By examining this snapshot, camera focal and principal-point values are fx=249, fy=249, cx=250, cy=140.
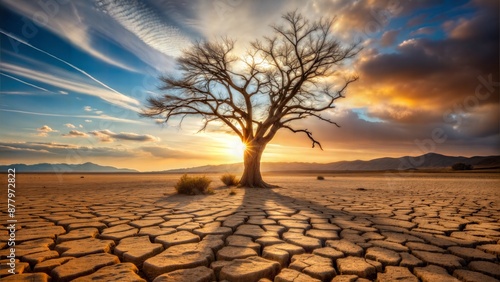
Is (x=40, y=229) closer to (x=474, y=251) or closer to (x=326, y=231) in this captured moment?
(x=326, y=231)

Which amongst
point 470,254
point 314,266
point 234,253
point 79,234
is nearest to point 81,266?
point 79,234

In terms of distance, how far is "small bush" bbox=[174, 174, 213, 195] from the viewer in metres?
7.34

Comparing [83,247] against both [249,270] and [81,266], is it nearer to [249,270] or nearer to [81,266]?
[81,266]

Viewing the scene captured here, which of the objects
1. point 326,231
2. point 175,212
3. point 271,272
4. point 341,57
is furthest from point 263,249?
point 341,57

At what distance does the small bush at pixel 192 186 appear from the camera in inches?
289

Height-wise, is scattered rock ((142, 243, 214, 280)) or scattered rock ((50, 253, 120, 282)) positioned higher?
scattered rock ((50, 253, 120, 282))

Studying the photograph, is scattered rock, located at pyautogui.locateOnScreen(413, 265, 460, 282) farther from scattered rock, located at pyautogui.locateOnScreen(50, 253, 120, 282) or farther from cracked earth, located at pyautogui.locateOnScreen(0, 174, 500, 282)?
scattered rock, located at pyautogui.locateOnScreen(50, 253, 120, 282)

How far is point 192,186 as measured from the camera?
291 inches

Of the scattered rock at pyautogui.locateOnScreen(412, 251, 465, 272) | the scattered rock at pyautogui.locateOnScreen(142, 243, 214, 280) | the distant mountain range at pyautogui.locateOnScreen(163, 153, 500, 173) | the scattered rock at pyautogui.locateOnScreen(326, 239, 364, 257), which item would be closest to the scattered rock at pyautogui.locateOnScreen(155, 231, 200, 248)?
the scattered rock at pyautogui.locateOnScreen(142, 243, 214, 280)

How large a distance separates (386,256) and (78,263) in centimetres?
248

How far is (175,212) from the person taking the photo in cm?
414

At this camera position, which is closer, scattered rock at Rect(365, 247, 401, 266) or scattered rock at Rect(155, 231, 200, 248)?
scattered rock at Rect(365, 247, 401, 266)

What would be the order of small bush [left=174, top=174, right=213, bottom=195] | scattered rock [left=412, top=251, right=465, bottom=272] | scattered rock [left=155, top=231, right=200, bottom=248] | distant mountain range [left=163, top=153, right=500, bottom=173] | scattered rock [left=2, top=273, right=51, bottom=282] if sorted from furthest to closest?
1. distant mountain range [left=163, top=153, right=500, bottom=173]
2. small bush [left=174, top=174, right=213, bottom=195]
3. scattered rock [left=155, top=231, right=200, bottom=248]
4. scattered rock [left=412, top=251, right=465, bottom=272]
5. scattered rock [left=2, top=273, right=51, bottom=282]

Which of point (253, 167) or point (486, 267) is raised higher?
point (253, 167)
